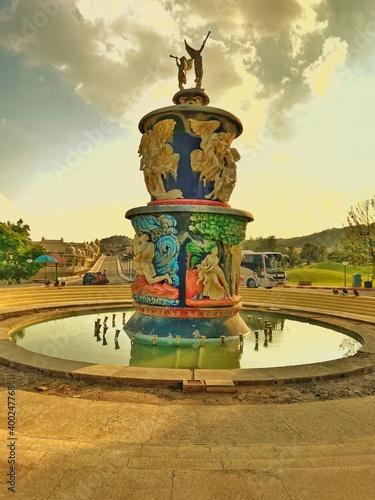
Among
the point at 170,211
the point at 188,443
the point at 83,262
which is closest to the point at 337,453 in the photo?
the point at 188,443

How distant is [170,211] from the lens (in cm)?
1619

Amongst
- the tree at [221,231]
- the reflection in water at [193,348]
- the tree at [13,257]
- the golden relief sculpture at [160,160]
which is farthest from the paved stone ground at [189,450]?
the tree at [13,257]

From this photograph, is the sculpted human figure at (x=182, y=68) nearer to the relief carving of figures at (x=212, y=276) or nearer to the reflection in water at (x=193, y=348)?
the relief carving of figures at (x=212, y=276)

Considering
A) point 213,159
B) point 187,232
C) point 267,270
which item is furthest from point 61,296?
point 267,270

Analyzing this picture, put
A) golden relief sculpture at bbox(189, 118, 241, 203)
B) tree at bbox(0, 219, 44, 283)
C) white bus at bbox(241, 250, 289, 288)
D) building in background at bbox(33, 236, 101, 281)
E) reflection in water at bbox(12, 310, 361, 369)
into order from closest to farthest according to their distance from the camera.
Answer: reflection in water at bbox(12, 310, 361, 369) → golden relief sculpture at bbox(189, 118, 241, 203) → white bus at bbox(241, 250, 289, 288) → tree at bbox(0, 219, 44, 283) → building in background at bbox(33, 236, 101, 281)

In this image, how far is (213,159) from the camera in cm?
1666

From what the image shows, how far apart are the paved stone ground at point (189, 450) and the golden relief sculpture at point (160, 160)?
34.3 ft

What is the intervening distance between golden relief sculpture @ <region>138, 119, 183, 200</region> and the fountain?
0.14 ft

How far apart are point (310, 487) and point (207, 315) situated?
11337 millimetres

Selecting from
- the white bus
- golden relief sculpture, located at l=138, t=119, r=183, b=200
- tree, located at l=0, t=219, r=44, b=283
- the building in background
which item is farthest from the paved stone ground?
the building in background

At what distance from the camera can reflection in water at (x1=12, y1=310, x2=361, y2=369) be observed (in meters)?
12.9

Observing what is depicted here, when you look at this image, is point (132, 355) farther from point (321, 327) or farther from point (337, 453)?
point (321, 327)

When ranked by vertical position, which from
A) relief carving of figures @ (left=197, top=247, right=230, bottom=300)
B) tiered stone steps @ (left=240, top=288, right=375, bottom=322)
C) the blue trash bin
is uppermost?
relief carving of figures @ (left=197, top=247, right=230, bottom=300)

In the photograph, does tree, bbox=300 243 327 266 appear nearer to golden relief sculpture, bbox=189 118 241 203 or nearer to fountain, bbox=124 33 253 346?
golden relief sculpture, bbox=189 118 241 203
